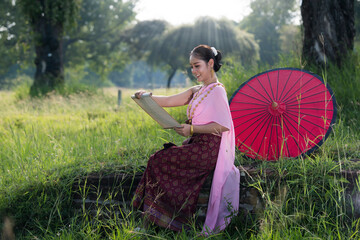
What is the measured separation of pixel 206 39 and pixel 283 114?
78.1ft

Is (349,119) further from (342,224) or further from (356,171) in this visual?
(342,224)

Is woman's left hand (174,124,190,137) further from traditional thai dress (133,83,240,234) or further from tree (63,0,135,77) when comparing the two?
tree (63,0,135,77)

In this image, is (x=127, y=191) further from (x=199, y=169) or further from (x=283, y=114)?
(x=283, y=114)

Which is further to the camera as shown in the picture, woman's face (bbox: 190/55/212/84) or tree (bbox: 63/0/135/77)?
tree (bbox: 63/0/135/77)

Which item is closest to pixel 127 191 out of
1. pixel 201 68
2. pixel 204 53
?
pixel 201 68

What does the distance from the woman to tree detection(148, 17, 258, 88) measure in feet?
75.7

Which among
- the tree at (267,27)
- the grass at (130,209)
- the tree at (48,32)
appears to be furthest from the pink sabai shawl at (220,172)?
the tree at (267,27)

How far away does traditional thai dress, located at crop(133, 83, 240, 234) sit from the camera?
312 cm

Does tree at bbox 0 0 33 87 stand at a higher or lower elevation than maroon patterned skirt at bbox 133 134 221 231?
higher

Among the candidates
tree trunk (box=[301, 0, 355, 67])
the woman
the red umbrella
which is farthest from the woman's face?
tree trunk (box=[301, 0, 355, 67])

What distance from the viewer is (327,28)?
20.7 feet

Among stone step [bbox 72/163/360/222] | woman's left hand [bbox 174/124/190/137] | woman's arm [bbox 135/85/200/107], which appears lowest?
stone step [bbox 72/163/360/222]

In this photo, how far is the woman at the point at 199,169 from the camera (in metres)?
3.12

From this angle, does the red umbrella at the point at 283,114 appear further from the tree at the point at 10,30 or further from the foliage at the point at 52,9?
the tree at the point at 10,30
